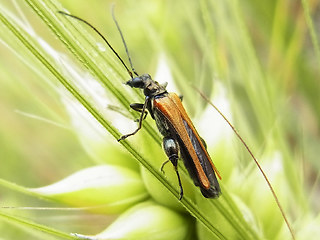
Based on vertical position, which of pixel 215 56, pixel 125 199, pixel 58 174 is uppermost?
pixel 58 174

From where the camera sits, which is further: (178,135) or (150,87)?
(150,87)

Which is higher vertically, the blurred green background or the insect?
the blurred green background

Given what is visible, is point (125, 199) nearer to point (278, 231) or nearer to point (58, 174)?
point (278, 231)

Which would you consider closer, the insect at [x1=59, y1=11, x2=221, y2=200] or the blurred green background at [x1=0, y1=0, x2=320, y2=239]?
the insect at [x1=59, y1=11, x2=221, y2=200]

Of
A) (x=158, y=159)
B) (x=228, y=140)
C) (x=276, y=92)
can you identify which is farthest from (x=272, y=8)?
(x=158, y=159)

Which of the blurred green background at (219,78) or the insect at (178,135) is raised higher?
the blurred green background at (219,78)
